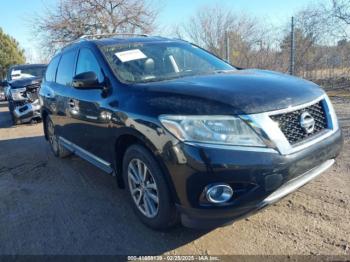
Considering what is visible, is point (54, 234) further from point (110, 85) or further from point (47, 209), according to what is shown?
point (110, 85)

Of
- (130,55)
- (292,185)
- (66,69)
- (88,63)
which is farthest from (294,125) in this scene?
(66,69)

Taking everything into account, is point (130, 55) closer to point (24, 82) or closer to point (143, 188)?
point (143, 188)

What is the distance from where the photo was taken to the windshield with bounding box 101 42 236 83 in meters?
3.61

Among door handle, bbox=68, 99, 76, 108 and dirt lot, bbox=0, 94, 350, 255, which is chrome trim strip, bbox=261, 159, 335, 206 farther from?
door handle, bbox=68, 99, 76, 108

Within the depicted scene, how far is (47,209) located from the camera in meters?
3.88

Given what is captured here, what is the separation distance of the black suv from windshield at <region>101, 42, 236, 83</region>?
2 cm

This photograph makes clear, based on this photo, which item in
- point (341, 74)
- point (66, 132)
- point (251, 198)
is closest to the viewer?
point (251, 198)

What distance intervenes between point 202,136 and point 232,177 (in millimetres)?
362

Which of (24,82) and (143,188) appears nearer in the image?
(143,188)

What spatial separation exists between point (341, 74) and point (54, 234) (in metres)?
9.06

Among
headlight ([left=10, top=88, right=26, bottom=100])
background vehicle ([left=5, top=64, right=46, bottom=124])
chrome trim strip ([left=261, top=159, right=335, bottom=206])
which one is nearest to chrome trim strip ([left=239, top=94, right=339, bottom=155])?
chrome trim strip ([left=261, top=159, right=335, bottom=206])

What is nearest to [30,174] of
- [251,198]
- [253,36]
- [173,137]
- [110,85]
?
[110,85]

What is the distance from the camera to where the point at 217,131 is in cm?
253

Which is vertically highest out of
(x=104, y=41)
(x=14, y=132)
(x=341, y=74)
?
(x=104, y=41)
